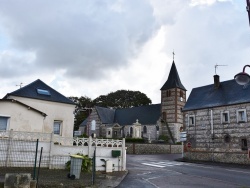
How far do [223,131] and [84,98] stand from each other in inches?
1746

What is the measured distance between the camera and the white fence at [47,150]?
12.7 meters

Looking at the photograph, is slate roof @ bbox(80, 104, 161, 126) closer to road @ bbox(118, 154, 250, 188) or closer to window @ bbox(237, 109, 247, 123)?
window @ bbox(237, 109, 247, 123)

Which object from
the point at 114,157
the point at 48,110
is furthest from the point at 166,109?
the point at 114,157

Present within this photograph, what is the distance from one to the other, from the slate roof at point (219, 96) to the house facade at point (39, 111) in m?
16.2

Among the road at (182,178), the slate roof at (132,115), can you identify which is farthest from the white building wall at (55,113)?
the slate roof at (132,115)

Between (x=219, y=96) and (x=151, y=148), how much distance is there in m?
13.0

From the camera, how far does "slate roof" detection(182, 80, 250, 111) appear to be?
26.6 meters

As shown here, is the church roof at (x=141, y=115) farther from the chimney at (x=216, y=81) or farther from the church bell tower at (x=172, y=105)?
the chimney at (x=216, y=81)

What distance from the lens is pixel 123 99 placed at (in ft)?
218

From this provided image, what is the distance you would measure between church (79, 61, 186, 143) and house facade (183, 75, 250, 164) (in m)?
15.9

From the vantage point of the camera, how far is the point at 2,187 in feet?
25.8

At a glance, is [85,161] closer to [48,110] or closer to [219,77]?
[48,110]

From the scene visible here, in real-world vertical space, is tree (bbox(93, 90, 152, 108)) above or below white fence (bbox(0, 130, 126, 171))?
above

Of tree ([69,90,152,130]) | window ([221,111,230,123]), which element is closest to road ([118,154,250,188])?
window ([221,111,230,123])
